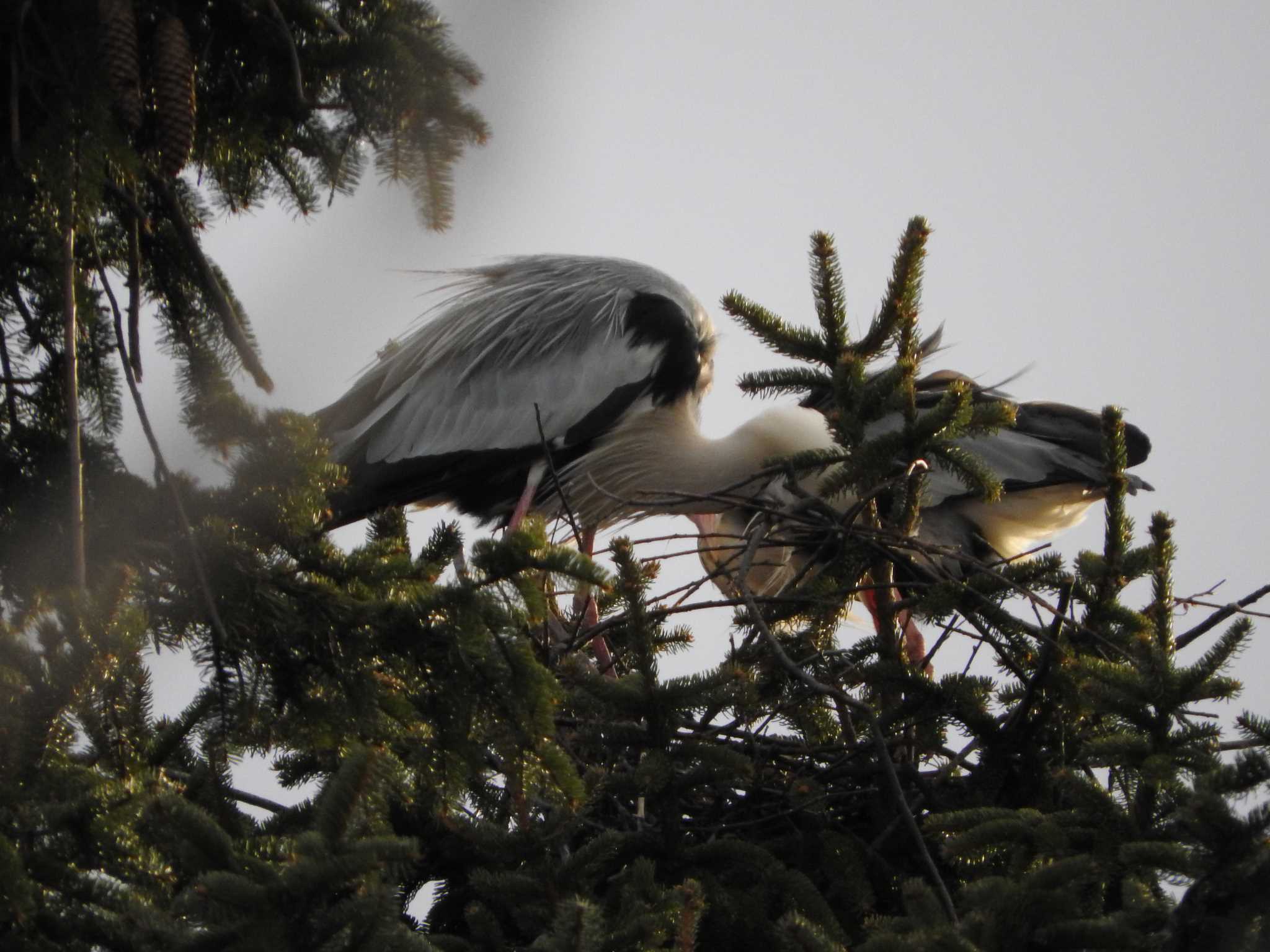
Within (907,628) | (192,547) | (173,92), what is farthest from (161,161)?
(907,628)

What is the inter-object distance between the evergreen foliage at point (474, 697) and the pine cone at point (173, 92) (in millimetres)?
67

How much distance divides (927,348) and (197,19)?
3.75m

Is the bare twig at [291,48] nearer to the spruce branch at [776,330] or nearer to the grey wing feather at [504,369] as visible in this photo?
the spruce branch at [776,330]

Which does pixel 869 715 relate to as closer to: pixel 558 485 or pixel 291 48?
pixel 558 485

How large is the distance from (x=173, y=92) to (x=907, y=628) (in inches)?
98.6

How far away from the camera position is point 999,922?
1710 mm

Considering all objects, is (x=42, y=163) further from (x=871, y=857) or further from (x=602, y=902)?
(x=871, y=857)

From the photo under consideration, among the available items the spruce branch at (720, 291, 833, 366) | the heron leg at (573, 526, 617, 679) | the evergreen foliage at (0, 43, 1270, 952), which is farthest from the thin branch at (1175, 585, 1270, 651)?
the heron leg at (573, 526, 617, 679)

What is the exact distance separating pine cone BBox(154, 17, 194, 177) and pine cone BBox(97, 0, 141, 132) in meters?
0.04

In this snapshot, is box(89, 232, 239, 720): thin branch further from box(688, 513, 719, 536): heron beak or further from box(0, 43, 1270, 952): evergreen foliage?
box(688, 513, 719, 536): heron beak

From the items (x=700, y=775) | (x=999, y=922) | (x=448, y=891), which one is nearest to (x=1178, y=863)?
(x=999, y=922)

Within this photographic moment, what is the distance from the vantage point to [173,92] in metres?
2.12

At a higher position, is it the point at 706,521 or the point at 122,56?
the point at 706,521

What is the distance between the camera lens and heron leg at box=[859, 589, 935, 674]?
129 inches
